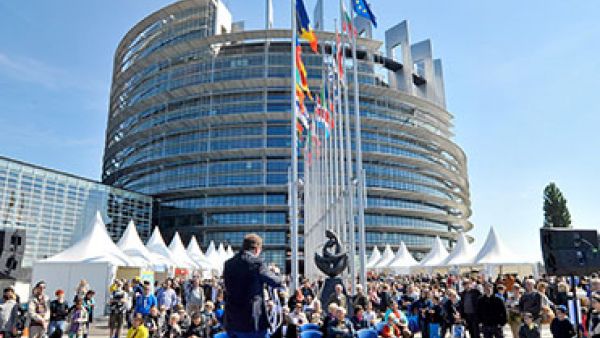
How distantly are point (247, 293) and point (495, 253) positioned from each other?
24.0m

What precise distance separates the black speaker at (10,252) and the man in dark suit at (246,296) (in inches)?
230

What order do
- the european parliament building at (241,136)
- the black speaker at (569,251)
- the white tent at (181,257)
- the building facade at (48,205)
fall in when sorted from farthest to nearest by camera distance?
the european parliament building at (241,136) → the building facade at (48,205) → the white tent at (181,257) → the black speaker at (569,251)

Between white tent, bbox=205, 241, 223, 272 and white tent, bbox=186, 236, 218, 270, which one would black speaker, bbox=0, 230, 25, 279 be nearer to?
white tent, bbox=186, 236, 218, 270

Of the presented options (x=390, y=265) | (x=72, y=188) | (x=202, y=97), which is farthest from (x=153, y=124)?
(x=390, y=265)

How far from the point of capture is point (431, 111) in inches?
2717

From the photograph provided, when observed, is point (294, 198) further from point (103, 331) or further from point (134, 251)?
point (134, 251)

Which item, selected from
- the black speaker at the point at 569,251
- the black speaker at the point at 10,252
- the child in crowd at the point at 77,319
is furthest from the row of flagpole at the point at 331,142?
the black speaker at the point at 10,252

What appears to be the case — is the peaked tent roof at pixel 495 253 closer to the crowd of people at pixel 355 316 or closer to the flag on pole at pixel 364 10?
the crowd of people at pixel 355 316

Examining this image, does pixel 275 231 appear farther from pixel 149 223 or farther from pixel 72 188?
pixel 72 188

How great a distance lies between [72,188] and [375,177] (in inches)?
1454

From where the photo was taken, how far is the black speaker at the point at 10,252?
315 inches

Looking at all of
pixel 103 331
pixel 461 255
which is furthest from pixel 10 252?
pixel 461 255

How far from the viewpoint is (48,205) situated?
4312 centimetres

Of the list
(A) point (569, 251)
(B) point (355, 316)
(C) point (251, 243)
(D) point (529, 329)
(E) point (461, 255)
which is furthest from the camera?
(E) point (461, 255)
